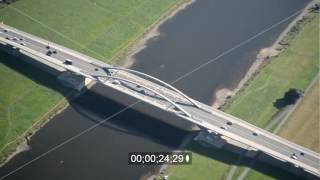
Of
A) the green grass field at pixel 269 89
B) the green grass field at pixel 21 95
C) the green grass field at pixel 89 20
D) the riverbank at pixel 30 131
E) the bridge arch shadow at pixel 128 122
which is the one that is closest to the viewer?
the green grass field at pixel 269 89

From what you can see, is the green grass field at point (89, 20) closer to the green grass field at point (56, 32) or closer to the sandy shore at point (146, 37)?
the green grass field at point (56, 32)

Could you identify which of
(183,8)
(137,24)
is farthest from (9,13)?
(183,8)

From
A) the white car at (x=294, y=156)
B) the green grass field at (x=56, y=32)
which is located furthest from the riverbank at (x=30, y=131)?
the white car at (x=294, y=156)

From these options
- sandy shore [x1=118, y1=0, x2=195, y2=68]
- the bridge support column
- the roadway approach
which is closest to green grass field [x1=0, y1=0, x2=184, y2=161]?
sandy shore [x1=118, y1=0, x2=195, y2=68]

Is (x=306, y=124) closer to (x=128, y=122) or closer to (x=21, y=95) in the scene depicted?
(x=128, y=122)

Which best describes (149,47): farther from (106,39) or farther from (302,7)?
(302,7)

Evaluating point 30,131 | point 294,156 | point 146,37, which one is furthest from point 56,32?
point 294,156
